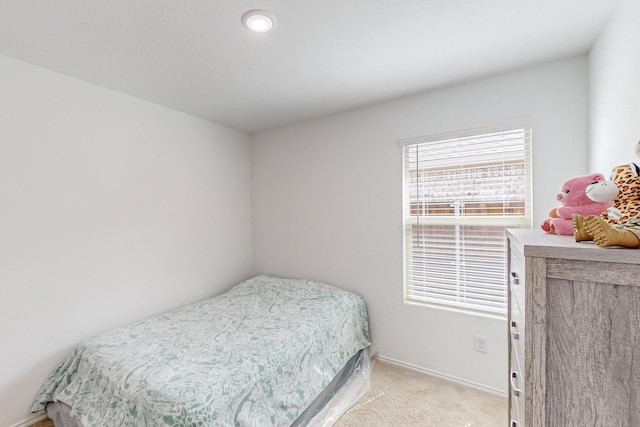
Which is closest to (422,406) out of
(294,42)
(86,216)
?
(294,42)

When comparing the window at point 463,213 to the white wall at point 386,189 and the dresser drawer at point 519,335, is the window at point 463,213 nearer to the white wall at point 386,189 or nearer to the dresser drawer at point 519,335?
the white wall at point 386,189

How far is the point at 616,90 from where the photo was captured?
1294mm

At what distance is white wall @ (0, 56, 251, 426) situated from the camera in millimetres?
1705

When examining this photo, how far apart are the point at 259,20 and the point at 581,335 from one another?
1.72m

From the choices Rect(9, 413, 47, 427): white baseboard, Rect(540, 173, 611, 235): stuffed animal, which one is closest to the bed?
Rect(9, 413, 47, 427): white baseboard

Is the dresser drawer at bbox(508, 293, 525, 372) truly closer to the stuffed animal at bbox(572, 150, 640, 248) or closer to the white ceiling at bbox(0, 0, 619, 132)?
the stuffed animal at bbox(572, 150, 640, 248)

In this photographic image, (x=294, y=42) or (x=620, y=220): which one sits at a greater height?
(x=294, y=42)

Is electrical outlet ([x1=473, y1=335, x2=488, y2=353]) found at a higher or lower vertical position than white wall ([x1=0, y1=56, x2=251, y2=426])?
lower

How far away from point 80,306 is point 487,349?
2917 mm

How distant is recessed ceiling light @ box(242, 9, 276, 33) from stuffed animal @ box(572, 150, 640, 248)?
1481 millimetres

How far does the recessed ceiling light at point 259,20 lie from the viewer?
133 centimetres

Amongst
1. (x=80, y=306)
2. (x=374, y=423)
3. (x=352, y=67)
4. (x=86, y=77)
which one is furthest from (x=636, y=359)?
(x=86, y=77)

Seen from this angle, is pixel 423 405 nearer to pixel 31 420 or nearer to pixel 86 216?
pixel 31 420

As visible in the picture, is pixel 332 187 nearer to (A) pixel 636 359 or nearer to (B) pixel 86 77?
(B) pixel 86 77
